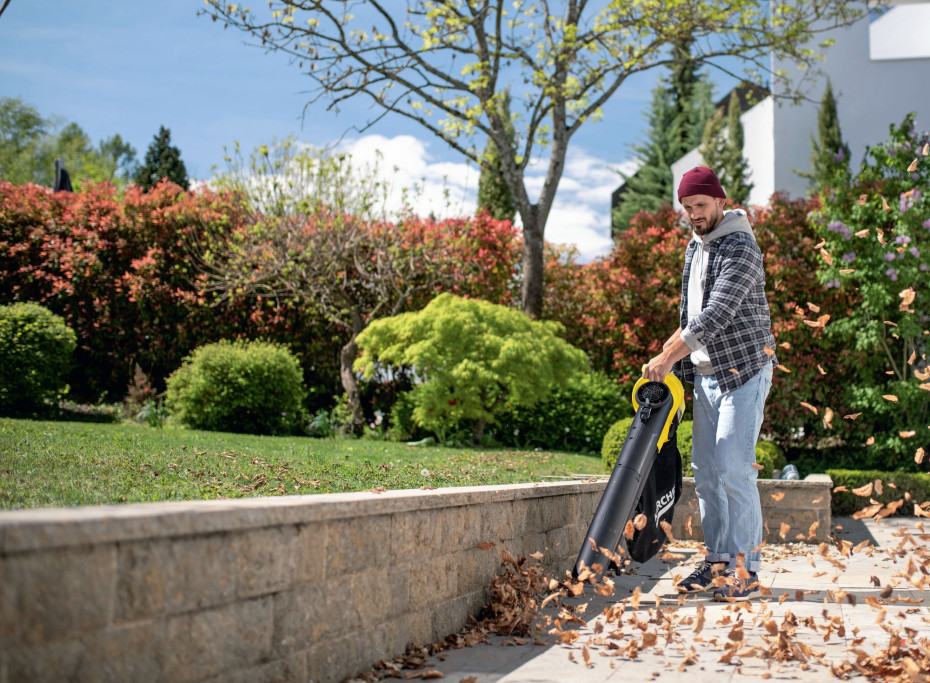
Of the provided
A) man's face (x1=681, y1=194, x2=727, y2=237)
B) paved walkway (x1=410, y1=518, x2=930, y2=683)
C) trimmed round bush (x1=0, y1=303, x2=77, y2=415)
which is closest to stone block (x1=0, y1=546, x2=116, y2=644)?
paved walkway (x1=410, y1=518, x2=930, y2=683)

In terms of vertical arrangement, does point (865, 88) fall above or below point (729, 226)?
above

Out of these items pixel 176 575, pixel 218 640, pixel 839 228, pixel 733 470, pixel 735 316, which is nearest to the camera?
pixel 176 575

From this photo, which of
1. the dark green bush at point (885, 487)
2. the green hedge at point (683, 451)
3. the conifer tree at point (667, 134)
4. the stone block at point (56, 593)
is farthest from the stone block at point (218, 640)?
the conifer tree at point (667, 134)

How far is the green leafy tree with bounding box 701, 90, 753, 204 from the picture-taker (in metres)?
24.1

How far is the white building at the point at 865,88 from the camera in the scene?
19.5 meters

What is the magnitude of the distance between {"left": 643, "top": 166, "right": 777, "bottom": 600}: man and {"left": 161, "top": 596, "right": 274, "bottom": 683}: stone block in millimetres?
2327

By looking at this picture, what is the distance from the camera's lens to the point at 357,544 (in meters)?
2.60

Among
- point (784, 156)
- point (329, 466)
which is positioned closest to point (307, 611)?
point (329, 466)

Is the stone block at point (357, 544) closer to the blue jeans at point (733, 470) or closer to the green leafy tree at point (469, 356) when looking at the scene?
the blue jeans at point (733, 470)

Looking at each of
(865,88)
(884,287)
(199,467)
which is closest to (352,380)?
(199,467)

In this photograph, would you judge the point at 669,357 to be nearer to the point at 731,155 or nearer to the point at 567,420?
the point at 567,420

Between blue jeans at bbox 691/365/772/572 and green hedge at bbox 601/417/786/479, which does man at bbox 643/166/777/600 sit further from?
green hedge at bbox 601/417/786/479

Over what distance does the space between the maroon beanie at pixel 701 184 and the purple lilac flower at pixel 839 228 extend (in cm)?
675

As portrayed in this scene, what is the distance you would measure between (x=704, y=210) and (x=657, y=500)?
145 centimetres
